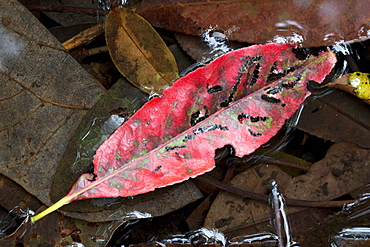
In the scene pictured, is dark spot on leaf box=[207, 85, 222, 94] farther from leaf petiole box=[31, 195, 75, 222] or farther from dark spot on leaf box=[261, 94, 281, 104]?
leaf petiole box=[31, 195, 75, 222]

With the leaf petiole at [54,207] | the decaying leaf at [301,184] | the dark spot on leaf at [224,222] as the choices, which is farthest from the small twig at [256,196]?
the leaf petiole at [54,207]

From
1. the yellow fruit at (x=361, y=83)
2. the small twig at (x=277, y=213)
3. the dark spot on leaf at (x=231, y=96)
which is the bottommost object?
the small twig at (x=277, y=213)

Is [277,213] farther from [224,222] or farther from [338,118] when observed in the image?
[338,118]

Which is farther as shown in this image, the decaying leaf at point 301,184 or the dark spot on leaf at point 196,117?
the decaying leaf at point 301,184

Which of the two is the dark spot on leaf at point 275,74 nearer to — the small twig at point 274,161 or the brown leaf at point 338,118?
the brown leaf at point 338,118

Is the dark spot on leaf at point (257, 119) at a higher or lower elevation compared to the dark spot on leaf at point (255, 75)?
lower

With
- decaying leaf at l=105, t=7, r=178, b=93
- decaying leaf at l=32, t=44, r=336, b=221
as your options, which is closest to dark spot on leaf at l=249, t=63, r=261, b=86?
decaying leaf at l=32, t=44, r=336, b=221
